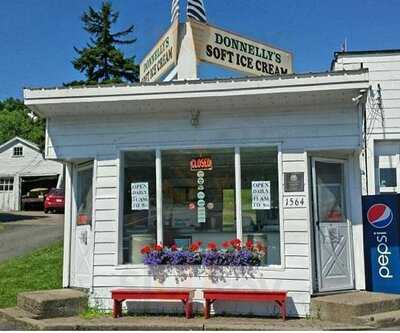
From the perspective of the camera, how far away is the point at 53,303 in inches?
324

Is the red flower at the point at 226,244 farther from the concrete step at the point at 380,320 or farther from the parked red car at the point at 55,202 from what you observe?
the parked red car at the point at 55,202

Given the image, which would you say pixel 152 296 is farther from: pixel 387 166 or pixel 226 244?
pixel 387 166

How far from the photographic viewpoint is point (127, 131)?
903 cm

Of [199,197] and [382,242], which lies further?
[199,197]

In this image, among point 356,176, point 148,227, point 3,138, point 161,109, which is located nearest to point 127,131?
point 161,109

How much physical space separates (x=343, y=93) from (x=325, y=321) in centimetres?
347

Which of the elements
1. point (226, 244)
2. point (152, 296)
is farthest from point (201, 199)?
point (152, 296)

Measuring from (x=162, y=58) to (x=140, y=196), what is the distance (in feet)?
9.05

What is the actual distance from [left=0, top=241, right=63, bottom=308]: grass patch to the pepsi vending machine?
5997mm

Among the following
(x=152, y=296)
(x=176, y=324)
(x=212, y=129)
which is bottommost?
(x=176, y=324)

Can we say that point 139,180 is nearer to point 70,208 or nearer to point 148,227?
point 148,227

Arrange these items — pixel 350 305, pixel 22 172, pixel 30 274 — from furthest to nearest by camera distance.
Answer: pixel 22 172
pixel 30 274
pixel 350 305

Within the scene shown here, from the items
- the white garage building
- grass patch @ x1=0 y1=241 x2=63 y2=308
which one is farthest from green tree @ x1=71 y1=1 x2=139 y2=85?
grass patch @ x1=0 y1=241 x2=63 y2=308

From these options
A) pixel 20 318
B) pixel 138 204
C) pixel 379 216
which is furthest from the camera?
pixel 138 204
